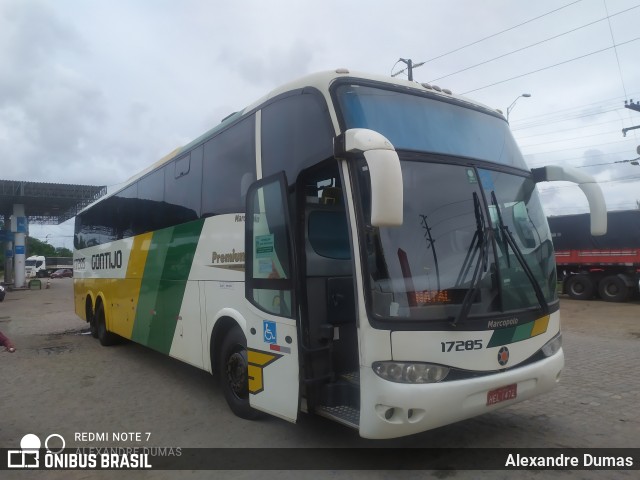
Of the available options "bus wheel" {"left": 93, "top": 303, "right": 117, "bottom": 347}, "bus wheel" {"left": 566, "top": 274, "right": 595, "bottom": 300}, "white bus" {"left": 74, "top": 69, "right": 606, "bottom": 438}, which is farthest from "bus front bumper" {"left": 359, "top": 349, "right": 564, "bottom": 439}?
"bus wheel" {"left": 566, "top": 274, "right": 595, "bottom": 300}

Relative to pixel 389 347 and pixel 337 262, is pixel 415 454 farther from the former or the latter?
pixel 337 262

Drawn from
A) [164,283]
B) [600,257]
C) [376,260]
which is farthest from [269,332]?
[600,257]

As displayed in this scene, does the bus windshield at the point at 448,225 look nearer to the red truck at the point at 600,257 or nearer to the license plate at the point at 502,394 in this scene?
the license plate at the point at 502,394

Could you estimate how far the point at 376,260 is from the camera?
3873 millimetres

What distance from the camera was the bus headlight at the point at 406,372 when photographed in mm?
3713

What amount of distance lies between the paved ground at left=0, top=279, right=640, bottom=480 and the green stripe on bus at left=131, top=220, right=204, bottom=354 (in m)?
0.75

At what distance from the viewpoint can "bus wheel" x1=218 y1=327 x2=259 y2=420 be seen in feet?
17.8

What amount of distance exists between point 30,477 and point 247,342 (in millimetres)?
2178

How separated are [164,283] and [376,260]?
4.49 m

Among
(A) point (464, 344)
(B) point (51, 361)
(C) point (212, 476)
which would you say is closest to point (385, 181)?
(A) point (464, 344)

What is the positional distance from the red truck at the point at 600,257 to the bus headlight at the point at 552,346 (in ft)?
48.0

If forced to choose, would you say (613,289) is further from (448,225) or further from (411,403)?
(411,403)

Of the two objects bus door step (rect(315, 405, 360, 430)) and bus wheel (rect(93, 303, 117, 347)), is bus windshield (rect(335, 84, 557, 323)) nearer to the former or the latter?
bus door step (rect(315, 405, 360, 430))

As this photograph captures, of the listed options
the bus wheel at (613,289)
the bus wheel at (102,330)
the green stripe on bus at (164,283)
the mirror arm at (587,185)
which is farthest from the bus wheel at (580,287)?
the green stripe on bus at (164,283)
